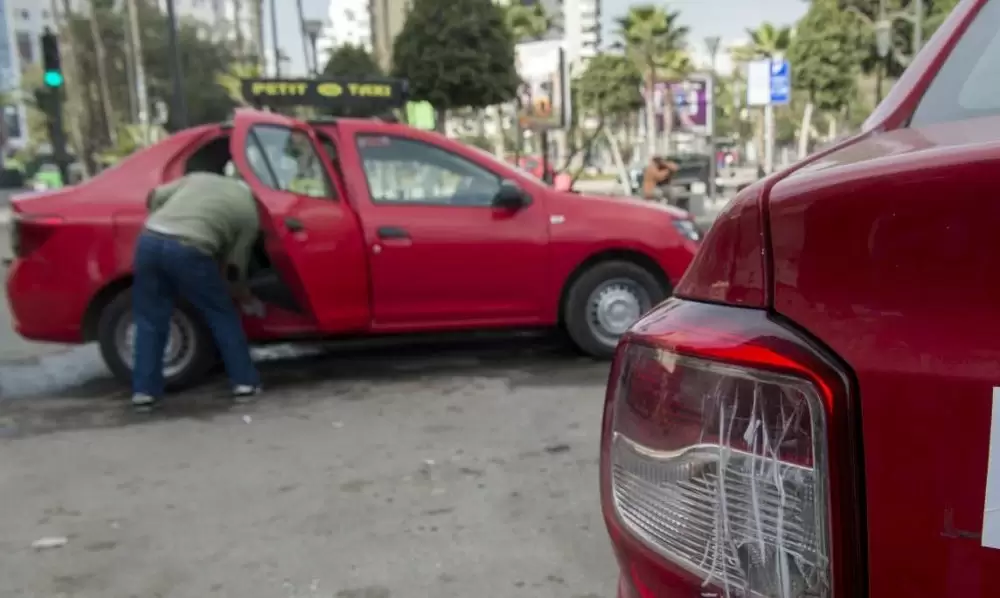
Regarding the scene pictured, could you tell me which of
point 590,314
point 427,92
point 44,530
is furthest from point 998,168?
point 427,92

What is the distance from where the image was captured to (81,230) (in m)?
5.64

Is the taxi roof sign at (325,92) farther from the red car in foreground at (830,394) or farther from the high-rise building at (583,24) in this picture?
the high-rise building at (583,24)

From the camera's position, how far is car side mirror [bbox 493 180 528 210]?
608 centimetres

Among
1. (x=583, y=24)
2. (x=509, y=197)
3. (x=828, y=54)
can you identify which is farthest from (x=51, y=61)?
(x=583, y=24)

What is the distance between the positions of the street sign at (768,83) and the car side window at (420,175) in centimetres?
1677

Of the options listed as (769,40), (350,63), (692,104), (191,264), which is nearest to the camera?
(191,264)

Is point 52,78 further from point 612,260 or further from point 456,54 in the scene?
point 612,260

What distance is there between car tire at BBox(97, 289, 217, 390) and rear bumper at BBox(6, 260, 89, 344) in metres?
0.18

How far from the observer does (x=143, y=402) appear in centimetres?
547

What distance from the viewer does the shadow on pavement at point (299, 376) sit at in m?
5.48

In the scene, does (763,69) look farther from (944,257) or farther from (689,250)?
(944,257)

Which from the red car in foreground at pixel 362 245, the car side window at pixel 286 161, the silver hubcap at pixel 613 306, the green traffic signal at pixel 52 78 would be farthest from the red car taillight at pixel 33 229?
the green traffic signal at pixel 52 78

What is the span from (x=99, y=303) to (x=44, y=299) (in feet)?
1.02

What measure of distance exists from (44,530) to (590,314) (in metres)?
3.67
